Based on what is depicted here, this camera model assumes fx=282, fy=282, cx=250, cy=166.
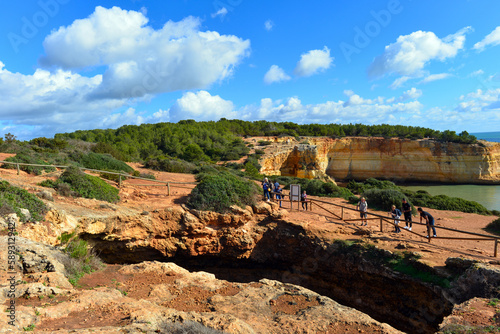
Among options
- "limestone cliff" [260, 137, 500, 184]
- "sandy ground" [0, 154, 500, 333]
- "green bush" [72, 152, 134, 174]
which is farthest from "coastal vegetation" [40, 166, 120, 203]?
"limestone cliff" [260, 137, 500, 184]

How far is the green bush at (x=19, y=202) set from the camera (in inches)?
303

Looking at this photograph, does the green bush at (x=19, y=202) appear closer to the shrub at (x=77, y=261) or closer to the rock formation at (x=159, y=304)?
the shrub at (x=77, y=261)

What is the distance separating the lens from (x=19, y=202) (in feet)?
26.9

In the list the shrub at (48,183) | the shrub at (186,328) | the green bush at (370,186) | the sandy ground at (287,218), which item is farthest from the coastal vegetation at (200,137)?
the shrub at (186,328)

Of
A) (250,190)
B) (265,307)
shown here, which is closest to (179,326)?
(265,307)

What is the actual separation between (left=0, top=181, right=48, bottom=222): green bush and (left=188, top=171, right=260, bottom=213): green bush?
5.50 m

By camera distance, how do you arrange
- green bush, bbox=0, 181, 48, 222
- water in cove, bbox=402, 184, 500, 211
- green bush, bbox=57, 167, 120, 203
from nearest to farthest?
green bush, bbox=0, 181, 48, 222 → green bush, bbox=57, 167, 120, 203 → water in cove, bbox=402, 184, 500, 211

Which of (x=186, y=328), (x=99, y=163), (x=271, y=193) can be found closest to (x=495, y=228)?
(x=271, y=193)

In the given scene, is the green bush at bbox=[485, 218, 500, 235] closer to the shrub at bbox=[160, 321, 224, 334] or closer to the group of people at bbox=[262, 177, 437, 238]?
the group of people at bbox=[262, 177, 437, 238]

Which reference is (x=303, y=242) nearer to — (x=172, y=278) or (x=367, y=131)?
(x=172, y=278)

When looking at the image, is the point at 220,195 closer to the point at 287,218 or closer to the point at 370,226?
the point at 287,218

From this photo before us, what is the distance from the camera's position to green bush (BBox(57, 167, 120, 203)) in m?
11.4

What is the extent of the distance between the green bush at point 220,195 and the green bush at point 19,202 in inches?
217

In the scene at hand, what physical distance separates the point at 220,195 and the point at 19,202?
713cm
